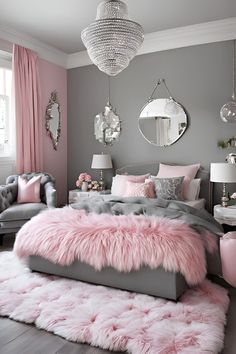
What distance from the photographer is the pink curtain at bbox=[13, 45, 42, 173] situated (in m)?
4.65

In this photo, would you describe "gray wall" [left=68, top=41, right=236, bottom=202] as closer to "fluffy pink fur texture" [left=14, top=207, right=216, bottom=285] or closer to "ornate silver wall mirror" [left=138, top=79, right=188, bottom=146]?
"ornate silver wall mirror" [left=138, top=79, right=188, bottom=146]

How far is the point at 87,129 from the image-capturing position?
548 centimetres

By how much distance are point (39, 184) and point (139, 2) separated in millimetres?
2570

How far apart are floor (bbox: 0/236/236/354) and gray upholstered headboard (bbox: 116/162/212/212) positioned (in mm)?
2412

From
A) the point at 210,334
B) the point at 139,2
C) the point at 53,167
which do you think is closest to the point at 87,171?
the point at 53,167

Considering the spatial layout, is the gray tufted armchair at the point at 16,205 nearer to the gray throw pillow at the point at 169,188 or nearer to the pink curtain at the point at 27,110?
the pink curtain at the point at 27,110

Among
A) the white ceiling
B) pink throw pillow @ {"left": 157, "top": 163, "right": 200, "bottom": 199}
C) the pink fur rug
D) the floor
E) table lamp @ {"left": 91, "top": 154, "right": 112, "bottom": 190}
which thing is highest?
the white ceiling

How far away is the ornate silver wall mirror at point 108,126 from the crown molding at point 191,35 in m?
1.03

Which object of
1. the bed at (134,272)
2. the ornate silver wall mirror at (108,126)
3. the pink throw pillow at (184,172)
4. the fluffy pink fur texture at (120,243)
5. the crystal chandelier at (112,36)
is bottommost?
the bed at (134,272)

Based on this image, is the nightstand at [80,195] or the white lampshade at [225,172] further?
the nightstand at [80,195]

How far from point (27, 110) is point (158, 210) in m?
2.86

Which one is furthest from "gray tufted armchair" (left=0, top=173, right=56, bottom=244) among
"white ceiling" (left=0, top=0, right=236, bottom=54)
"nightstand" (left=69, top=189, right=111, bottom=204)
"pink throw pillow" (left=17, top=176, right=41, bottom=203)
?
"white ceiling" (left=0, top=0, right=236, bottom=54)

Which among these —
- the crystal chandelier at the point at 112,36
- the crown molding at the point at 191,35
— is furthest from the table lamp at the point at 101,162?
the crystal chandelier at the point at 112,36

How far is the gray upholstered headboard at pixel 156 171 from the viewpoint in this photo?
443 cm
